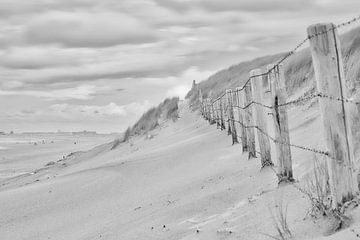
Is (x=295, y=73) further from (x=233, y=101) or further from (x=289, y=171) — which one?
(x=289, y=171)

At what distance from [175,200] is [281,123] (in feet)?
6.43

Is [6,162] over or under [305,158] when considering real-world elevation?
under

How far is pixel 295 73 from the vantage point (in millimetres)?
14922

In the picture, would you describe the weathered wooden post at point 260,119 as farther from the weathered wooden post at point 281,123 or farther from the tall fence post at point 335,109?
the tall fence post at point 335,109

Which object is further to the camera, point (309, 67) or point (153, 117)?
point (153, 117)

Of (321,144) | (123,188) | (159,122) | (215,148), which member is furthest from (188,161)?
(159,122)

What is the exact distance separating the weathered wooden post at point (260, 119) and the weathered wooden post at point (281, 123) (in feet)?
3.45

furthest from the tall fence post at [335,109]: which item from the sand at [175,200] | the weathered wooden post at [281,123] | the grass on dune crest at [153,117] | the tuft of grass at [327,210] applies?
the grass on dune crest at [153,117]

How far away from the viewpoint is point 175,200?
6.80 meters

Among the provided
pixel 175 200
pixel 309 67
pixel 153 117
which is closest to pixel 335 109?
pixel 175 200

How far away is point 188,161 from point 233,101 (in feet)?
8.03

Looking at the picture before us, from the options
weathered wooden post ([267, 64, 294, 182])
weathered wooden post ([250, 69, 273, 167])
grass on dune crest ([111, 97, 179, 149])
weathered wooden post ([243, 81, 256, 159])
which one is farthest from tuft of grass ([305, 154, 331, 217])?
grass on dune crest ([111, 97, 179, 149])

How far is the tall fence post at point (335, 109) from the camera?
3.87m

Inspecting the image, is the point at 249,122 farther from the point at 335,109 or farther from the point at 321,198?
the point at 335,109
